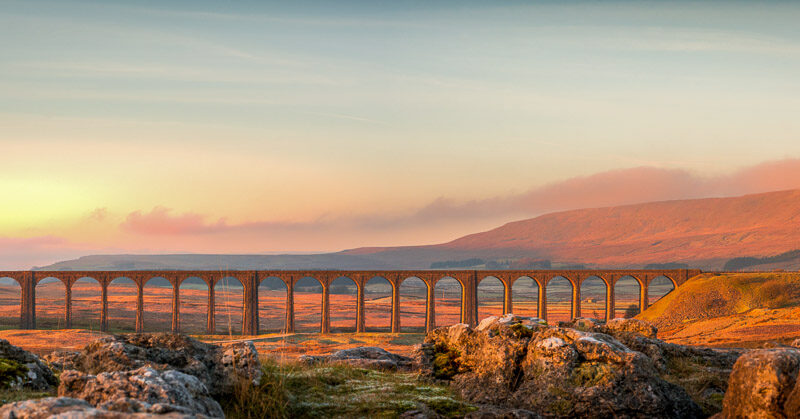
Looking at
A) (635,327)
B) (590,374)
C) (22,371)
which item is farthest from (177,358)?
(635,327)

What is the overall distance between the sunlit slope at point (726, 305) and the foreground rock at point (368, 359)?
35.3 m

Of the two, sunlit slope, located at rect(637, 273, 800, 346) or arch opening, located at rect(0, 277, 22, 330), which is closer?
sunlit slope, located at rect(637, 273, 800, 346)

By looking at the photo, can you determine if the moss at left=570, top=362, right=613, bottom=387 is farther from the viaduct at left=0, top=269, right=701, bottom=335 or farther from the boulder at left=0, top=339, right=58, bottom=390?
the viaduct at left=0, top=269, right=701, bottom=335

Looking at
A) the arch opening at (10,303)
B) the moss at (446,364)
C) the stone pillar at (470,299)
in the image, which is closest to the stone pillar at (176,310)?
the arch opening at (10,303)

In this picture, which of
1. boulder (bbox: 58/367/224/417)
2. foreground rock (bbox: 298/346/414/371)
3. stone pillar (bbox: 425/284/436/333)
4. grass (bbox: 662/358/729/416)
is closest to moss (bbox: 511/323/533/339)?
grass (bbox: 662/358/729/416)

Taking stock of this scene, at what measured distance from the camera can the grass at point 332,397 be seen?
30.9 ft

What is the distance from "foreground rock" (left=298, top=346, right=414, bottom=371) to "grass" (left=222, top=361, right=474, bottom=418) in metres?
3.33

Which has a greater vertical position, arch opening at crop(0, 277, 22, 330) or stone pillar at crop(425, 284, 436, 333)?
stone pillar at crop(425, 284, 436, 333)

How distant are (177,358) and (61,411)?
438 cm

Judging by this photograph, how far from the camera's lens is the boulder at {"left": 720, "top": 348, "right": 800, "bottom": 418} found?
26.7 ft

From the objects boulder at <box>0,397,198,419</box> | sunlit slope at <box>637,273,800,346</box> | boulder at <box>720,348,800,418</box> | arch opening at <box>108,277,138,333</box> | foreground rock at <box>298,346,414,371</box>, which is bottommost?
arch opening at <box>108,277,138,333</box>

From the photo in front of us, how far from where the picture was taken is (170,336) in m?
10.3

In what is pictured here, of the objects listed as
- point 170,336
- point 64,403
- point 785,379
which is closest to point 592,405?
point 785,379

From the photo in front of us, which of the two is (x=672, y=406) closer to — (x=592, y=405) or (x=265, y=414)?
(x=592, y=405)
